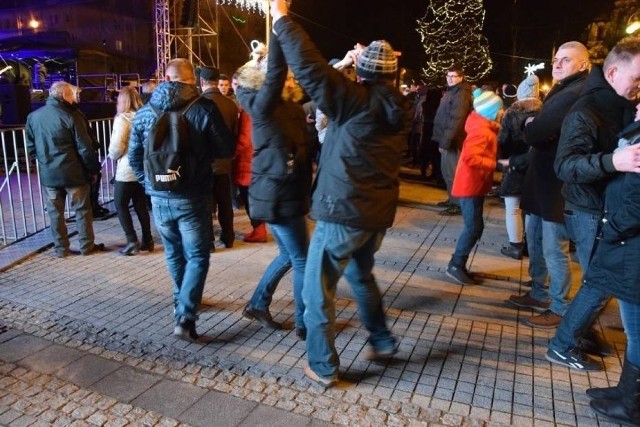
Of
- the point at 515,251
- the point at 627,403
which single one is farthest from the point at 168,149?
the point at 515,251

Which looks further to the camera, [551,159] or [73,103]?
[73,103]

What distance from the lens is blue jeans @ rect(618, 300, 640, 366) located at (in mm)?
2918

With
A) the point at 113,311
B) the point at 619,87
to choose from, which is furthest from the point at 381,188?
the point at 113,311

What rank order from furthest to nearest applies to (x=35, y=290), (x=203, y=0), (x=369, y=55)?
(x=203, y=0)
(x=35, y=290)
(x=369, y=55)

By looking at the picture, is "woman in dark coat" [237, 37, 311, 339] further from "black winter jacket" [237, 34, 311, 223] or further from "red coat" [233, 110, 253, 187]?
"red coat" [233, 110, 253, 187]

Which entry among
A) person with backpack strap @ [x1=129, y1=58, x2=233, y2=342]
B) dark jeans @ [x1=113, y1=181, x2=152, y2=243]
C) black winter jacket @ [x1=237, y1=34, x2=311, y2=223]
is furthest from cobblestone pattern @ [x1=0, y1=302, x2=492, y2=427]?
dark jeans @ [x1=113, y1=181, x2=152, y2=243]

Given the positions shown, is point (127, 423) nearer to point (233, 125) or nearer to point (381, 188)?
point (381, 188)

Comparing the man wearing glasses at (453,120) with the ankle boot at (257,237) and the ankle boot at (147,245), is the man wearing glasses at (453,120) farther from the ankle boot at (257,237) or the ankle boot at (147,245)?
the ankle boot at (147,245)

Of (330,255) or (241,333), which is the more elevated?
(330,255)

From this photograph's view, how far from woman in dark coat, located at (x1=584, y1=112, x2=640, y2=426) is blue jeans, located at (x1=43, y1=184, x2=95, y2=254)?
5.04 metres

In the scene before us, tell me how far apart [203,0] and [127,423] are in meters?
19.8

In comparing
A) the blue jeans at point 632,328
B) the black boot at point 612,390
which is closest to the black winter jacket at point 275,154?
the blue jeans at point 632,328

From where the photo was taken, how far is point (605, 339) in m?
4.02

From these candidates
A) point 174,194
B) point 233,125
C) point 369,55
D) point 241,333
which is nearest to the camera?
point 369,55
